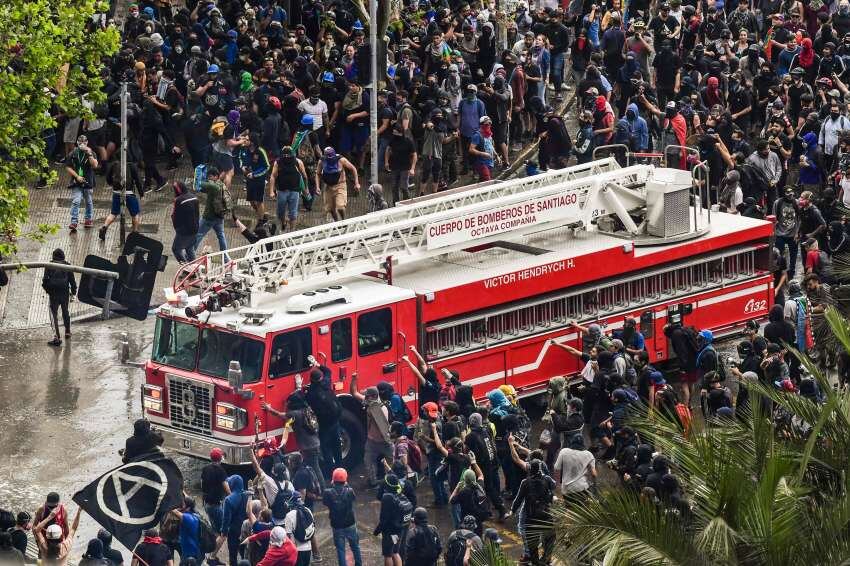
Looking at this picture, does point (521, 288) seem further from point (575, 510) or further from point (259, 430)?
point (575, 510)

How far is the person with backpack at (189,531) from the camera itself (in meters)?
17.8

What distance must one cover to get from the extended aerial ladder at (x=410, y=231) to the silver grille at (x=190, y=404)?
1.05 metres

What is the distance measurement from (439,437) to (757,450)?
8297 millimetres

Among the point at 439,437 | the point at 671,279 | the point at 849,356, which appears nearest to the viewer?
the point at 849,356

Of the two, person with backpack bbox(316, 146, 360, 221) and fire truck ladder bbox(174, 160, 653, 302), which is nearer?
fire truck ladder bbox(174, 160, 653, 302)

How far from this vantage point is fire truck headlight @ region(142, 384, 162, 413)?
2111 centimetres

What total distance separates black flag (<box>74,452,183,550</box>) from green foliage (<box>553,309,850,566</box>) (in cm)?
591

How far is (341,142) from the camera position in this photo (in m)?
31.9

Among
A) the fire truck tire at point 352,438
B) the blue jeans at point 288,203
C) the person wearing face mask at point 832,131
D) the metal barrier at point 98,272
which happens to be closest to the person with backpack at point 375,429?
the fire truck tire at point 352,438

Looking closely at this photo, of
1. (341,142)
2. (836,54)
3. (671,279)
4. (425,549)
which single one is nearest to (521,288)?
(671,279)

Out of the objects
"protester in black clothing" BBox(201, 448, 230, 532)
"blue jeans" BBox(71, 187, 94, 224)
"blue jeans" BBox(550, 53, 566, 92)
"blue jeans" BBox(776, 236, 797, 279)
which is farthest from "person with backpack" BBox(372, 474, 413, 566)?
"blue jeans" BBox(550, 53, 566, 92)

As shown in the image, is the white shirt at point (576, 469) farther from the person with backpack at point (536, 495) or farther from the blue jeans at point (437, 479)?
the blue jeans at point (437, 479)

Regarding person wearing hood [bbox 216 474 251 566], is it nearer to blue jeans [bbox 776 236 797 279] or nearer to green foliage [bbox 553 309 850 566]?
green foliage [bbox 553 309 850 566]

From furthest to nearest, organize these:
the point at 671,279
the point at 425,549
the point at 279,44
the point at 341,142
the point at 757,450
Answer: the point at 279,44, the point at 341,142, the point at 671,279, the point at 425,549, the point at 757,450
